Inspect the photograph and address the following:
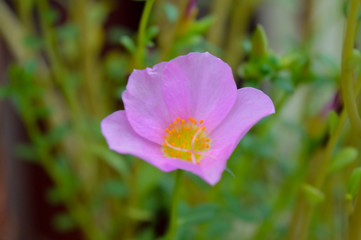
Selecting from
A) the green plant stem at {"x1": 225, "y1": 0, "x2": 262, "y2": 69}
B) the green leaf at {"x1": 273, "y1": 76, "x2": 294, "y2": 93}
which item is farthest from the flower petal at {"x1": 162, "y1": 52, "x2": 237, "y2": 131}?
the green plant stem at {"x1": 225, "y1": 0, "x2": 262, "y2": 69}

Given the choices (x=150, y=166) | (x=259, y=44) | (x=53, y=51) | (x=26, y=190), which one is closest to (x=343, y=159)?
(x=259, y=44)

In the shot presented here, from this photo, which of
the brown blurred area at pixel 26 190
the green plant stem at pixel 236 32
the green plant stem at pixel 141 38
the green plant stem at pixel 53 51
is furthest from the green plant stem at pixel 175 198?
the brown blurred area at pixel 26 190

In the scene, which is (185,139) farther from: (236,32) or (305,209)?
(236,32)

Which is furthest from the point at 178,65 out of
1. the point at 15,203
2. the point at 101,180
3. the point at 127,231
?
the point at 15,203

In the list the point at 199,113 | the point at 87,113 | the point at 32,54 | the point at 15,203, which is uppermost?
the point at 199,113

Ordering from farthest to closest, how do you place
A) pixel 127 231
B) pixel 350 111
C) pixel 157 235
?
pixel 157 235
pixel 127 231
pixel 350 111

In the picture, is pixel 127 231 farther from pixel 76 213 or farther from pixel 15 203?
pixel 15 203
